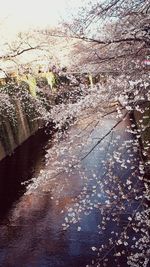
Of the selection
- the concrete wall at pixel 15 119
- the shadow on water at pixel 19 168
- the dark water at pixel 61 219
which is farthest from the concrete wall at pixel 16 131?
the dark water at pixel 61 219

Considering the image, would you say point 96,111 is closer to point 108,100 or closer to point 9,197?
point 108,100

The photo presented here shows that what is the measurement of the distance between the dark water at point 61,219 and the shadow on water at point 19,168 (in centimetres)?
4

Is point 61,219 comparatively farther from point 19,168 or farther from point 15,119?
point 15,119

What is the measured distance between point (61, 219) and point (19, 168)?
7103mm

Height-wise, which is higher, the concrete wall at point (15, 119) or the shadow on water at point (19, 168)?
the concrete wall at point (15, 119)

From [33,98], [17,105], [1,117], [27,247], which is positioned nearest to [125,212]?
[27,247]

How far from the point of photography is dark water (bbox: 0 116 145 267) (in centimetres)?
Answer: 1007

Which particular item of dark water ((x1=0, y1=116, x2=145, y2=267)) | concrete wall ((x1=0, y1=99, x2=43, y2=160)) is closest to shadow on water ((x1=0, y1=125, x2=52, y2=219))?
dark water ((x1=0, y1=116, x2=145, y2=267))

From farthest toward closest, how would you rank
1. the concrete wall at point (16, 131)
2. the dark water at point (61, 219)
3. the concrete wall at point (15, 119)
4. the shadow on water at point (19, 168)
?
the concrete wall at point (15, 119) < the concrete wall at point (16, 131) < the shadow on water at point (19, 168) < the dark water at point (61, 219)

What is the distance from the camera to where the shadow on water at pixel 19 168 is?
15.2m

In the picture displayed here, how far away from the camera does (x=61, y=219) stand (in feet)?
40.3

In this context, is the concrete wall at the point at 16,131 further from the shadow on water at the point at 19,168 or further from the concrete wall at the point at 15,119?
the shadow on water at the point at 19,168

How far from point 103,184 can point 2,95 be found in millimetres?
9865

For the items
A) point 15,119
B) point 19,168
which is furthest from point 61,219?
point 15,119
